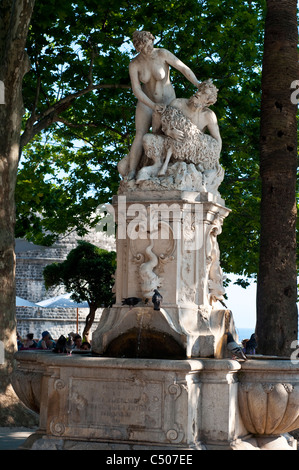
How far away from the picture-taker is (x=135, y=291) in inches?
378

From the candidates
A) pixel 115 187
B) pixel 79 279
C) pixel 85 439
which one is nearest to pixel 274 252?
pixel 85 439

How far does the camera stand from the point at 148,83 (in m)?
10.6

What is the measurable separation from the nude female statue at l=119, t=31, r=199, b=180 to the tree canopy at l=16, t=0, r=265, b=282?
5.33 m

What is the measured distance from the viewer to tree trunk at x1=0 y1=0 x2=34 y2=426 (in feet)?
43.6

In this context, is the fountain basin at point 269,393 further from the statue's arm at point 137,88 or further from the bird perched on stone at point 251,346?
the statue's arm at point 137,88

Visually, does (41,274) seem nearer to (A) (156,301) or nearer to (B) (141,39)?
(B) (141,39)

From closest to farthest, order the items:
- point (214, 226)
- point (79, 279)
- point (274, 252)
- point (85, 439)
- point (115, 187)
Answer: point (85, 439) < point (214, 226) < point (274, 252) < point (115, 187) < point (79, 279)

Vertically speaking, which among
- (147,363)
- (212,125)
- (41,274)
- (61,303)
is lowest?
(147,363)

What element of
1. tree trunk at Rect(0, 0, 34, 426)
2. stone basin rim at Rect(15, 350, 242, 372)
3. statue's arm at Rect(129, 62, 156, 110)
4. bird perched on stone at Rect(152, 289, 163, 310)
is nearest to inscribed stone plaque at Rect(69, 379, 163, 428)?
stone basin rim at Rect(15, 350, 242, 372)

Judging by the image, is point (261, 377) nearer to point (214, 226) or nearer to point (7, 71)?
point (214, 226)

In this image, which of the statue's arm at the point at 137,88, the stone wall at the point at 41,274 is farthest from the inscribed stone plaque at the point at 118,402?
the stone wall at the point at 41,274

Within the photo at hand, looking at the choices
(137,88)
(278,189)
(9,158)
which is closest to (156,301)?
(137,88)

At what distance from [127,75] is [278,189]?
219 inches

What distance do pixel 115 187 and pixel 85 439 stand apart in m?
11.3
